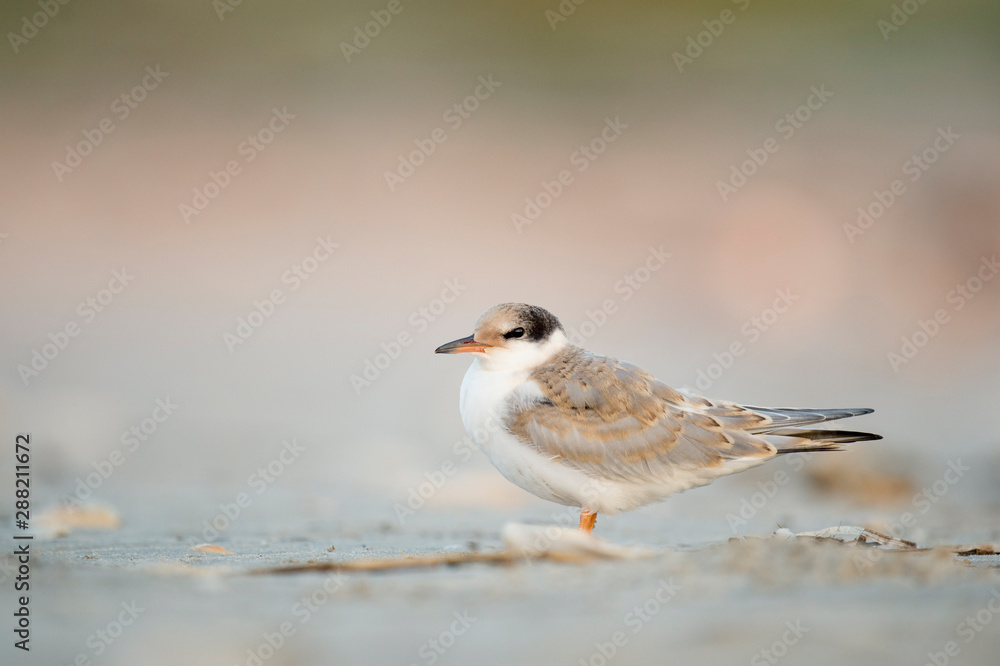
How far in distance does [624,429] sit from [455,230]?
679 centimetres

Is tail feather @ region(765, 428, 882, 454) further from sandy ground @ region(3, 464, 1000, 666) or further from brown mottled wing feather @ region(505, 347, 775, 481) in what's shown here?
sandy ground @ region(3, 464, 1000, 666)

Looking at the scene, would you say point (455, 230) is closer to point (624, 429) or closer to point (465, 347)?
point (465, 347)

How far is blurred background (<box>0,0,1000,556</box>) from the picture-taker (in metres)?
6.34

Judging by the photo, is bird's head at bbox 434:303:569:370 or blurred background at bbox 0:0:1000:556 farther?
blurred background at bbox 0:0:1000:556

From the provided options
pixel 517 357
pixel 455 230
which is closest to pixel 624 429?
pixel 517 357

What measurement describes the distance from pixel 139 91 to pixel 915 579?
11.1m

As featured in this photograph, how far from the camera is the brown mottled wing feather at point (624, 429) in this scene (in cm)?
415

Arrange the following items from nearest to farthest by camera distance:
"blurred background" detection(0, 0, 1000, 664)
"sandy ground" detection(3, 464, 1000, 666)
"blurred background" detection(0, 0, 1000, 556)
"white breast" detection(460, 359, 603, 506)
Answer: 1. "sandy ground" detection(3, 464, 1000, 666)
2. "blurred background" detection(0, 0, 1000, 664)
3. "white breast" detection(460, 359, 603, 506)
4. "blurred background" detection(0, 0, 1000, 556)

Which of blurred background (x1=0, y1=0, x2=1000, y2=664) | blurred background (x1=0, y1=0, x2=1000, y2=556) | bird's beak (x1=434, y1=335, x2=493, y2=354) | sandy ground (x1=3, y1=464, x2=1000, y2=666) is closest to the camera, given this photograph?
sandy ground (x1=3, y1=464, x2=1000, y2=666)

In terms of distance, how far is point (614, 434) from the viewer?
4.18 metres

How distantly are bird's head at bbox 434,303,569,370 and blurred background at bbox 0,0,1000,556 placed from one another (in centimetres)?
99

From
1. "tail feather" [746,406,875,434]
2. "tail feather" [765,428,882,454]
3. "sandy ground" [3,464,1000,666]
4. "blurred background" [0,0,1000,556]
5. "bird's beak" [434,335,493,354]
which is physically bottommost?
"sandy ground" [3,464,1000,666]

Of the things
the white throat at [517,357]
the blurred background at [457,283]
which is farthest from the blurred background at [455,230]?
the white throat at [517,357]

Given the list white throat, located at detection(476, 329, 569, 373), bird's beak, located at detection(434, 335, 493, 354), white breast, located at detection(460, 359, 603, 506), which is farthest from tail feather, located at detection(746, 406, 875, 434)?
bird's beak, located at detection(434, 335, 493, 354)
